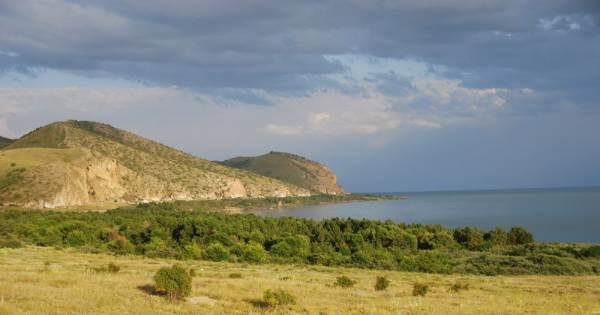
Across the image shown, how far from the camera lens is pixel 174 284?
1934 cm

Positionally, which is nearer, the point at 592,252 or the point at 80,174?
the point at 592,252

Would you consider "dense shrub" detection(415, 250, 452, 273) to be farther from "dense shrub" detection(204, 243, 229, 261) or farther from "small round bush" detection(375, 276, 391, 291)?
"small round bush" detection(375, 276, 391, 291)

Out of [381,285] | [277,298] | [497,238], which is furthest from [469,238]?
[277,298]

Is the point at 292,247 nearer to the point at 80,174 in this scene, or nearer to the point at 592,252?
the point at 592,252

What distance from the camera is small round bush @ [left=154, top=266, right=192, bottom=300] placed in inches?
762

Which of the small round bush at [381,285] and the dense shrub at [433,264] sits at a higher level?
the small round bush at [381,285]

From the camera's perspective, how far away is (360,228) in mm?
71312

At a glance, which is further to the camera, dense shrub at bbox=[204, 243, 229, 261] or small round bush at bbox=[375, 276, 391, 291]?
dense shrub at bbox=[204, 243, 229, 261]

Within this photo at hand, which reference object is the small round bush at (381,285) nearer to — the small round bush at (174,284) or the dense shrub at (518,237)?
the small round bush at (174,284)

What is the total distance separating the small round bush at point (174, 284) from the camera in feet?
63.5

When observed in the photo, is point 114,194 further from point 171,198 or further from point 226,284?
point 226,284

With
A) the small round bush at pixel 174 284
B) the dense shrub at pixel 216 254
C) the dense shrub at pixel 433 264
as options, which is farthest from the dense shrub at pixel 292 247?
the small round bush at pixel 174 284

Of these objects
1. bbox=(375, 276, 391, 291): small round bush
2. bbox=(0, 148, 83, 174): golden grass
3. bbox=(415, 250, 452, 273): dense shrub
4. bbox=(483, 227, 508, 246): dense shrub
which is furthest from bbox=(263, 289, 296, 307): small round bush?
bbox=(0, 148, 83, 174): golden grass

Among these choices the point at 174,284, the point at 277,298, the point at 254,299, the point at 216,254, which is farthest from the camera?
the point at 216,254
